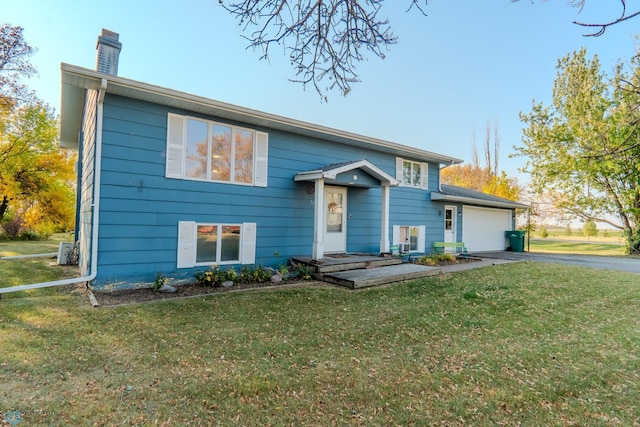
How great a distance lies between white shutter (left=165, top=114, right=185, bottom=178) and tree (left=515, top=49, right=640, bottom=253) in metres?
15.4

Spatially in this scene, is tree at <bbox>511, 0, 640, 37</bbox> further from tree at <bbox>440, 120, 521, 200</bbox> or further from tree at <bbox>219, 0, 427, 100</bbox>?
tree at <bbox>440, 120, 521, 200</bbox>

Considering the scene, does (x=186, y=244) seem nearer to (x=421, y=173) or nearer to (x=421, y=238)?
Result: (x=421, y=238)

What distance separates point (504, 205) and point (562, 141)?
18.0ft

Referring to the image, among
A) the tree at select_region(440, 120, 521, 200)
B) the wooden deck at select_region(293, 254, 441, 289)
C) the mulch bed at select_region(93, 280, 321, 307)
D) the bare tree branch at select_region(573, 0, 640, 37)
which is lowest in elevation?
the mulch bed at select_region(93, 280, 321, 307)

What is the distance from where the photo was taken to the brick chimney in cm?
683

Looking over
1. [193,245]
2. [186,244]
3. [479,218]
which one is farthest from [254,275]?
[479,218]

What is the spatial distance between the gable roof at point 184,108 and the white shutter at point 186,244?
→ 255 centimetres

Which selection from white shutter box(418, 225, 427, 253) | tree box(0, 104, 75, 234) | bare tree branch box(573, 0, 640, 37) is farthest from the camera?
tree box(0, 104, 75, 234)

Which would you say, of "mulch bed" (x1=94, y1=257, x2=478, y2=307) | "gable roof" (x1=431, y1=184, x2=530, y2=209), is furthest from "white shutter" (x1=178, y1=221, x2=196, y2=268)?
"gable roof" (x1=431, y1=184, x2=530, y2=209)

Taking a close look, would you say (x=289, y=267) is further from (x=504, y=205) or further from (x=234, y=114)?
(x=504, y=205)

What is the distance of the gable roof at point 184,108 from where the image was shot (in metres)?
5.62

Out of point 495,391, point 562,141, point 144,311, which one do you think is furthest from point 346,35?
point 562,141

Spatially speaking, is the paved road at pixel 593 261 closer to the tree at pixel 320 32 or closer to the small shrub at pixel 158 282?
the tree at pixel 320 32

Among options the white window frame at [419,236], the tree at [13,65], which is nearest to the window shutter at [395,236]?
the white window frame at [419,236]
